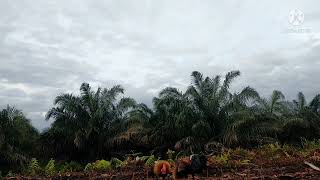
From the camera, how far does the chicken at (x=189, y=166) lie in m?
11.2

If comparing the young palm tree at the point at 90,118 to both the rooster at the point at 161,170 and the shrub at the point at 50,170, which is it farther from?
the rooster at the point at 161,170

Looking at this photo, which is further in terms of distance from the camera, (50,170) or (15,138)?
(15,138)

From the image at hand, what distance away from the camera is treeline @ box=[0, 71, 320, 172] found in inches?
859

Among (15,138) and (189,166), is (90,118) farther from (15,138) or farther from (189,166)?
(189,166)

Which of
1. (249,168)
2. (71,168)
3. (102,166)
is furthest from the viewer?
(71,168)

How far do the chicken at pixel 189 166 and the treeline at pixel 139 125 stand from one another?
32.1 feet

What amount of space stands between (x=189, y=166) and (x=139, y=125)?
12.4 metres

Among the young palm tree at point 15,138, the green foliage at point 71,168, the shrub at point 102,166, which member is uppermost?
the young palm tree at point 15,138

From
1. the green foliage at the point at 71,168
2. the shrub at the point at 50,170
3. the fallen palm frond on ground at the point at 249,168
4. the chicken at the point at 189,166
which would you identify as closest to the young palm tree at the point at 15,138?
the green foliage at the point at 71,168

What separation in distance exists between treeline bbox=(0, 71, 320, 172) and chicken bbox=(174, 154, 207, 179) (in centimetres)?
977

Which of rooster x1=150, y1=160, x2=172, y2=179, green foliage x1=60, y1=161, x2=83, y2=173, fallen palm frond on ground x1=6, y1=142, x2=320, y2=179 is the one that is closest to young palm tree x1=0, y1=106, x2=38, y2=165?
green foliage x1=60, y1=161, x2=83, y2=173

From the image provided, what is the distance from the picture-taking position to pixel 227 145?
834 inches

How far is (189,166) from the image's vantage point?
36.9 feet

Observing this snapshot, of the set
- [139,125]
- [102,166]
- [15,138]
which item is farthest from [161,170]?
[15,138]
